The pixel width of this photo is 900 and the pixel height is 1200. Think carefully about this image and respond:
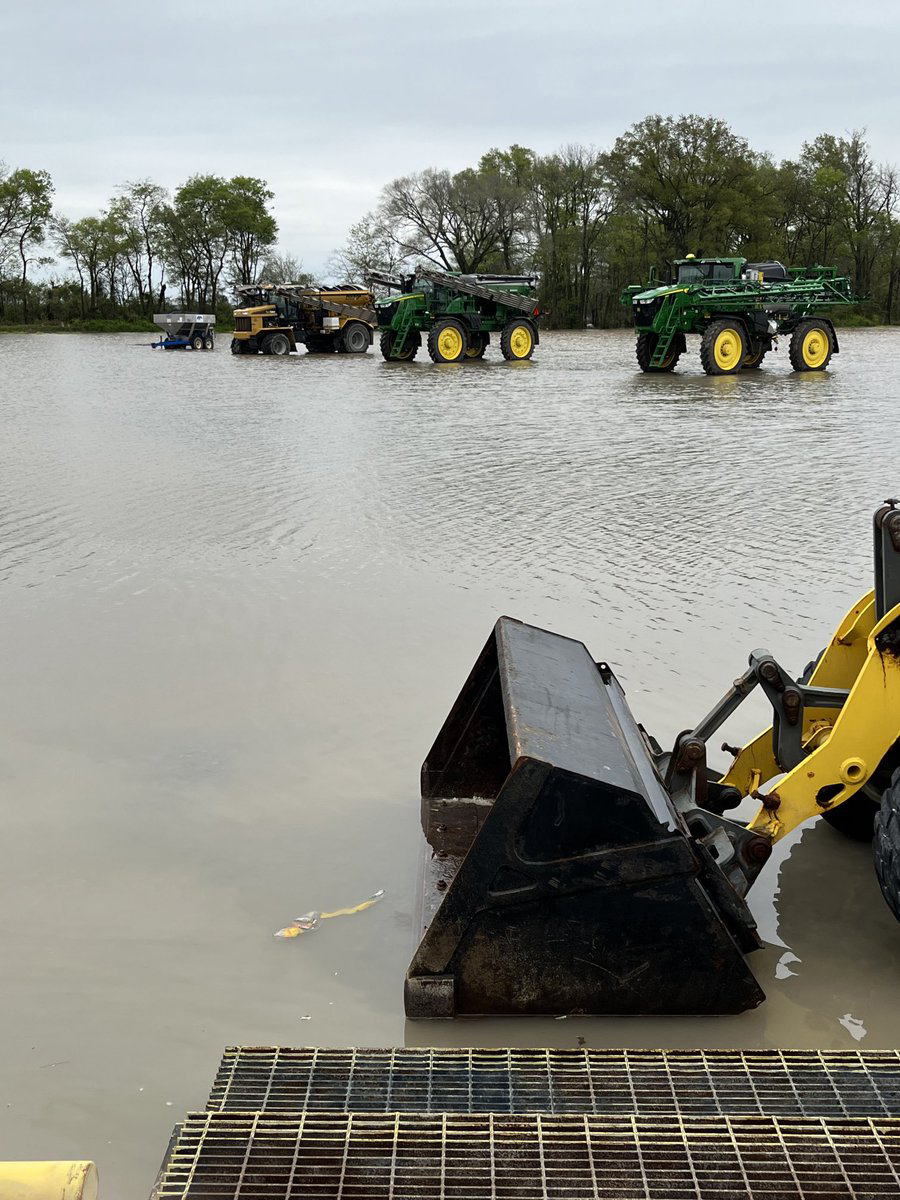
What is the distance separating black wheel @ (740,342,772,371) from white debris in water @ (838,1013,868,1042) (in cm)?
2125

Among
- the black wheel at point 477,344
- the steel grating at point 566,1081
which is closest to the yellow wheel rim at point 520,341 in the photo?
the black wheel at point 477,344

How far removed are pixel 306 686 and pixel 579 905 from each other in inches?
106

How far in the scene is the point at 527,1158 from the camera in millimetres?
2537


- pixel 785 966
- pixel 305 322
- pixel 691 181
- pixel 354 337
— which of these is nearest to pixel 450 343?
pixel 354 337

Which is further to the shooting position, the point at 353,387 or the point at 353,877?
the point at 353,387

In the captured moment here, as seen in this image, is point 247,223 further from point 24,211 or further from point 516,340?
point 516,340

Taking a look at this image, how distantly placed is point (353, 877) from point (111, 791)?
3.60 ft

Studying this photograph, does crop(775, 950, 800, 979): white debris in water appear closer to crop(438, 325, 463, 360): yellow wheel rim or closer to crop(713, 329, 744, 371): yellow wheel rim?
crop(713, 329, 744, 371): yellow wheel rim

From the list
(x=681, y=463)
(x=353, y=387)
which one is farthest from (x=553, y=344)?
(x=681, y=463)

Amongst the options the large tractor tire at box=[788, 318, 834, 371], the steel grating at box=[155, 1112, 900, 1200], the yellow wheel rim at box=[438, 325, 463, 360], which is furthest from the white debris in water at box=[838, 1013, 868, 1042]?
the yellow wheel rim at box=[438, 325, 463, 360]

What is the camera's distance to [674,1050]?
2.93 meters

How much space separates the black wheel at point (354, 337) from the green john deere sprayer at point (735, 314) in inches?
451

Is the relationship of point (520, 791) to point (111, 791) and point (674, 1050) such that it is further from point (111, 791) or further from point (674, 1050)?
point (111, 791)

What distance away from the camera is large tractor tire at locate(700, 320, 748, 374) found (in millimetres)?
22172
